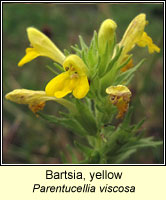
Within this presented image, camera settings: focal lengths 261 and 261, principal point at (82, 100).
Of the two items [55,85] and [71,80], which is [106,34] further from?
[55,85]

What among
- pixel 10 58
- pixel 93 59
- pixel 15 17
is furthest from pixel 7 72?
pixel 93 59

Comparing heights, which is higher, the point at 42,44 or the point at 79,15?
the point at 79,15

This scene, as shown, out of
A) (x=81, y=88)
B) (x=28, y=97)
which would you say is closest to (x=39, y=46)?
(x=28, y=97)

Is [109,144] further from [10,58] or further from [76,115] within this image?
[10,58]

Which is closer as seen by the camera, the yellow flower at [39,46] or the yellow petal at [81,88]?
the yellow petal at [81,88]

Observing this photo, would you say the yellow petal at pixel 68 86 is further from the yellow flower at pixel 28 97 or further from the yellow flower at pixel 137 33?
the yellow flower at pixel 137 33

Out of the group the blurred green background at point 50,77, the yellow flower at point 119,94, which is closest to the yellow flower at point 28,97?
the yellow flower at point 119,94

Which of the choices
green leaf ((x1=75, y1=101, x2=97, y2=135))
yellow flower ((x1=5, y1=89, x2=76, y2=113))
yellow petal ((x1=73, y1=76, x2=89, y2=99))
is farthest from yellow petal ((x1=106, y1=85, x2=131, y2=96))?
yellow flower ((x1=5, y1=89, x2=76, y2=113))
